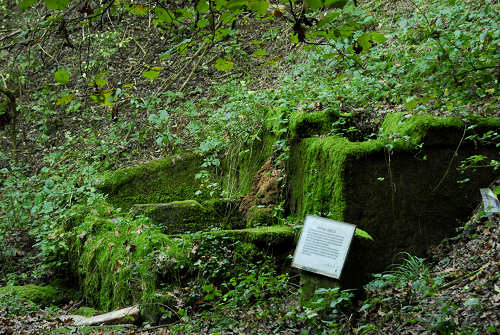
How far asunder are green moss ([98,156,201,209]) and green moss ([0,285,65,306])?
1.82 meters

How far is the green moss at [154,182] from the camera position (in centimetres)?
811

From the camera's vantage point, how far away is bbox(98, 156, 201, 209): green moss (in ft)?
26.6

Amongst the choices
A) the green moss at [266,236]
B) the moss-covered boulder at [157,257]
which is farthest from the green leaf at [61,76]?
the green moss at [266,236]

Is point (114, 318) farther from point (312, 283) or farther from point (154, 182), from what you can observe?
point (154, 182)

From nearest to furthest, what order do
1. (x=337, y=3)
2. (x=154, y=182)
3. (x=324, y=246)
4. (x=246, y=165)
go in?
(x=337, y=3)
(x=324, y=246)
(x=246, y=165)
(x=154, y=182)

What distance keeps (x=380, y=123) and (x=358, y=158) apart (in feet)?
3.94

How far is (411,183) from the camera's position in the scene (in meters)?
5.19

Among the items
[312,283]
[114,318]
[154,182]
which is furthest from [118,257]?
[312,283]

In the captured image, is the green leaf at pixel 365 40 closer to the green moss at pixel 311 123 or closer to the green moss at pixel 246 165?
the green moss at pixel 311 123

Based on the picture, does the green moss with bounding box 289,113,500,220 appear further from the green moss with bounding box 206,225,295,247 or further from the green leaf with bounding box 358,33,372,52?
the green leaf with bounding box 358,33,372,52

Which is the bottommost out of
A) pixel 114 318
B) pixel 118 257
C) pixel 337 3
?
pixel 114 318

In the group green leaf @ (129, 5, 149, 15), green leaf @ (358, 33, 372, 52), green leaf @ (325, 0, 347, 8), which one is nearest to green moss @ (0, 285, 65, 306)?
green leaf @ (129, 5, 149, 15)

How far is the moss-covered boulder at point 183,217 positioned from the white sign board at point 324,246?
255 cm

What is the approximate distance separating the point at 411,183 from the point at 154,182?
4.64m
